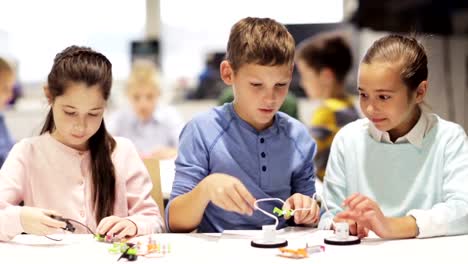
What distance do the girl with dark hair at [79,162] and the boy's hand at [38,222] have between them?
14 cm

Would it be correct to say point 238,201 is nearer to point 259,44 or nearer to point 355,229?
point 355,229

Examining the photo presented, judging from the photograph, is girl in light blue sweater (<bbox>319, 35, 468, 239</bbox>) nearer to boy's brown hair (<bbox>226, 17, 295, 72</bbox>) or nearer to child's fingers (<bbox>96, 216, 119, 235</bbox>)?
boy's brown hair (<bbox>226, 17, 295, 72</bbox>)

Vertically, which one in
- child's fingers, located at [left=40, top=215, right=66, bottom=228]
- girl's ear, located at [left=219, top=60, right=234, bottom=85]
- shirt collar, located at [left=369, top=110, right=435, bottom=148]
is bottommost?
child's fingers, located at [left=40, top=215, right=66, bottom=228]

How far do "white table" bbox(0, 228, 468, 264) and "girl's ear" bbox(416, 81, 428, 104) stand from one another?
1.11ft

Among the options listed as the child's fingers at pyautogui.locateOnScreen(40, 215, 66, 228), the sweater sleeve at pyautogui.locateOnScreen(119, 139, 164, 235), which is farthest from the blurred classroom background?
the child's fingers at pyautogui.locateOnScreen(40, 215, 66, 228)

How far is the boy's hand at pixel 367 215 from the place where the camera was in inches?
55.5

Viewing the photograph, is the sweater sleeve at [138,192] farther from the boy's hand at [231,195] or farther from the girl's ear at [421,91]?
the girl's ear at [421,91]

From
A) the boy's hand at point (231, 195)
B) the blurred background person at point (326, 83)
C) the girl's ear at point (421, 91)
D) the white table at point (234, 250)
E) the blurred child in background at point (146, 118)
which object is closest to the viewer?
the white table at point (234, 250)

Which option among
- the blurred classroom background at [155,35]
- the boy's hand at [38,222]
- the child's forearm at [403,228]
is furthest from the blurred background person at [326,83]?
the boy's hand at [38,222]

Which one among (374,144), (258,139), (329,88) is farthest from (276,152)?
(329,88)

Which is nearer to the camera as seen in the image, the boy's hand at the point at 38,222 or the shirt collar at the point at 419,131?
the boy's hand at the point at 38,222

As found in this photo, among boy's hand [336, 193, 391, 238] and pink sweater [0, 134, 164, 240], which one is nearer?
boy's hand [336, 193, 391, 238]

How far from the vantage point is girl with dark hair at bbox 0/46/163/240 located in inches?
64.9

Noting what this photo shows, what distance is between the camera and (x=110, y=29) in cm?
538
